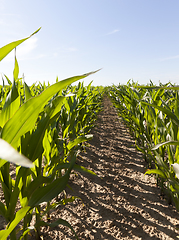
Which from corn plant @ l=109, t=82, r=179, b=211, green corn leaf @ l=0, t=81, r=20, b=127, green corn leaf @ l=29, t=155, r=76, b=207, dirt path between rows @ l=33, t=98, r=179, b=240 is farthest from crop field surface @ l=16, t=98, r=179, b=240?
green corn leaf @ l=0, t=81, r=20, b=127

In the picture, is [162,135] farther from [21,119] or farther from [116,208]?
[21,119]

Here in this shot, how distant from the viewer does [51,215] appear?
135cm

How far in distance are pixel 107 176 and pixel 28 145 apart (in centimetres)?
152

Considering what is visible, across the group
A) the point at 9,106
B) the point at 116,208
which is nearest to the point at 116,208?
the point at 116,208

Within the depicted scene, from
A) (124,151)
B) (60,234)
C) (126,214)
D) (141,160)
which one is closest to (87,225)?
(60,234)

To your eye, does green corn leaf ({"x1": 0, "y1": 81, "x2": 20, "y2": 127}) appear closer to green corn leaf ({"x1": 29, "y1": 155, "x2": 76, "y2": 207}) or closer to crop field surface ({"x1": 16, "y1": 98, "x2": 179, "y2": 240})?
green corn leaf ({"x1": 29, "y1": 155, "x2": 76, "y2": 207})

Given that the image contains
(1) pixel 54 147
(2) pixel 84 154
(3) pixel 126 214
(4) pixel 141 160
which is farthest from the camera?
(2) pixel 84 154

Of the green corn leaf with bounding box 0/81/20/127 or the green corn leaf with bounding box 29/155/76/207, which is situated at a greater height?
the green corn leaf with bounding box 0/81/20/127

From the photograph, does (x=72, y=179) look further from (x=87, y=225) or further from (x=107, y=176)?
(x=87, y=225)

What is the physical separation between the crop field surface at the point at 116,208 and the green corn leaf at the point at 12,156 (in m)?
1.02

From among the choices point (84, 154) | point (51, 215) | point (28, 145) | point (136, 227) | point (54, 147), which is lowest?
point (136, 227)

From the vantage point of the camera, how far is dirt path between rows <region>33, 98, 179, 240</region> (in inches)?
47.9

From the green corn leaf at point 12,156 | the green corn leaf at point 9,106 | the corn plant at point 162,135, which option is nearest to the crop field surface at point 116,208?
the corn plant at point 162,135

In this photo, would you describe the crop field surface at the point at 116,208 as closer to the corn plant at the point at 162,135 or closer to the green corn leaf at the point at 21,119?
the corn plant at the point at 162,135
